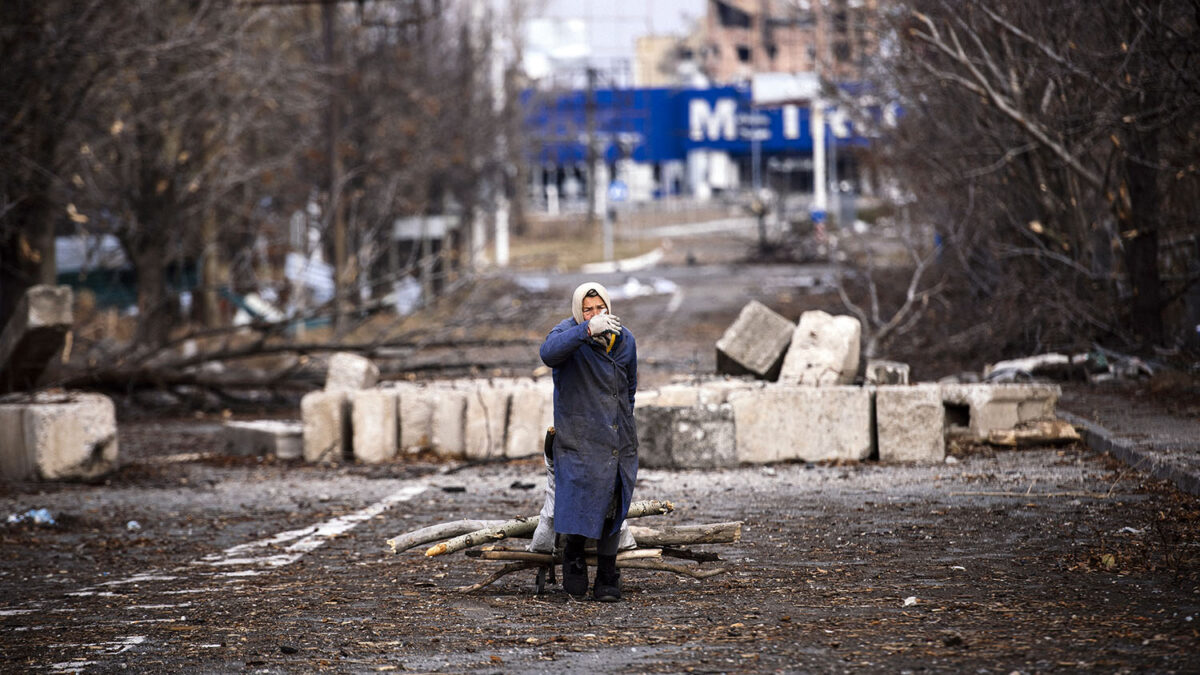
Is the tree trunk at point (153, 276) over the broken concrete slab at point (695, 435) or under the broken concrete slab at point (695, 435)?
over

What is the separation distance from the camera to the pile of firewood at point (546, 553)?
25.5 ft

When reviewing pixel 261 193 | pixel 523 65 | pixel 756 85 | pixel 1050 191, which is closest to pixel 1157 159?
pixel 1050 191

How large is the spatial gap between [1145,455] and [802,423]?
3163 mm

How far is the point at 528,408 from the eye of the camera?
47.4 feet

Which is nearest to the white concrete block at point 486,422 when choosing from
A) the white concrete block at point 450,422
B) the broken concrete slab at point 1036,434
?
the white concrete block at point 450,422

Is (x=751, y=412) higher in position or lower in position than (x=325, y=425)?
higher

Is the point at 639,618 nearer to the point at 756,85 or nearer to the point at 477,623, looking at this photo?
the point at 477,623

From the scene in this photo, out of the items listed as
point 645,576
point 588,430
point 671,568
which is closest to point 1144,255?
point 645,576

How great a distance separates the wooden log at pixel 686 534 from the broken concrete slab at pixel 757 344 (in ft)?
21.8

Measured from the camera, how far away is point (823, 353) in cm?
1414

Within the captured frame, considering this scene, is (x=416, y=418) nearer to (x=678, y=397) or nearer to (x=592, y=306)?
(x=678, y=397)

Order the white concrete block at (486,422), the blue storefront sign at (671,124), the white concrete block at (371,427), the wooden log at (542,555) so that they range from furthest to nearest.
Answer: the blue storefront sign at (671,124), the white concrete block at (371,427), the white concrete block at (486,422), the wooden log at (542,555)

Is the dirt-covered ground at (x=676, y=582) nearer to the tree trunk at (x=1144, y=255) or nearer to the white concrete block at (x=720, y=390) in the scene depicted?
the white concrete block at (x=720, y=390)

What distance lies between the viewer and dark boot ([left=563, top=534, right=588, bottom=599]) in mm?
7684
